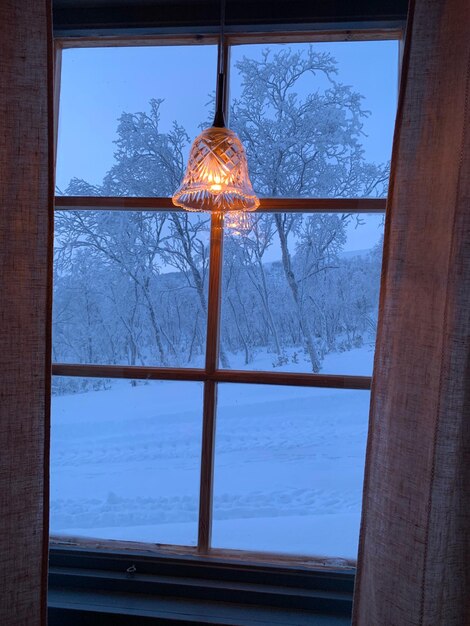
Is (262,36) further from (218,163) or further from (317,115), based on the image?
(218,163)

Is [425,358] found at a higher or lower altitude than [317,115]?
lower

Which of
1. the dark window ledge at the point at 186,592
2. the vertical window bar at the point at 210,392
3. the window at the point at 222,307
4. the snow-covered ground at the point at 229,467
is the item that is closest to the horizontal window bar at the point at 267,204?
the window at the point at 222,307

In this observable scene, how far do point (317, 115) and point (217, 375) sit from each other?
780mm

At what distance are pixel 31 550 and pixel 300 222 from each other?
105 centimetres

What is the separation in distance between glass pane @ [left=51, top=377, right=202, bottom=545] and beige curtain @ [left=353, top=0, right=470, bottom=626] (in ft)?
1.74

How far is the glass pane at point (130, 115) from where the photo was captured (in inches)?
55.4

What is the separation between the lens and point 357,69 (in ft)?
4.48

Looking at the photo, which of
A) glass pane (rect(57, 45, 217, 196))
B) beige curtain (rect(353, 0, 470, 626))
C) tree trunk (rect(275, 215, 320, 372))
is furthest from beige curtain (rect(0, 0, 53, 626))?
beige curtain (rect(353, 0, 470, 626))

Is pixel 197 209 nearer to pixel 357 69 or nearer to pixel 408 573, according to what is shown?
pixel 357 69

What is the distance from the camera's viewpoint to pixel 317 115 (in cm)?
137

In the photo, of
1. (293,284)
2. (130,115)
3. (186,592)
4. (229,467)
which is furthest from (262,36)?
(186,592)

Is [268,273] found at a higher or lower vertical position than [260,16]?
lower

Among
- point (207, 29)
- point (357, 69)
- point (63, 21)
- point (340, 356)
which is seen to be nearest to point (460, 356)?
point (340, 356)

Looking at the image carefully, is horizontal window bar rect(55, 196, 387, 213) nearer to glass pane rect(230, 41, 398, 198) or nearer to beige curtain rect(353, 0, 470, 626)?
glass pane rect(230, 41, 398, 198)
